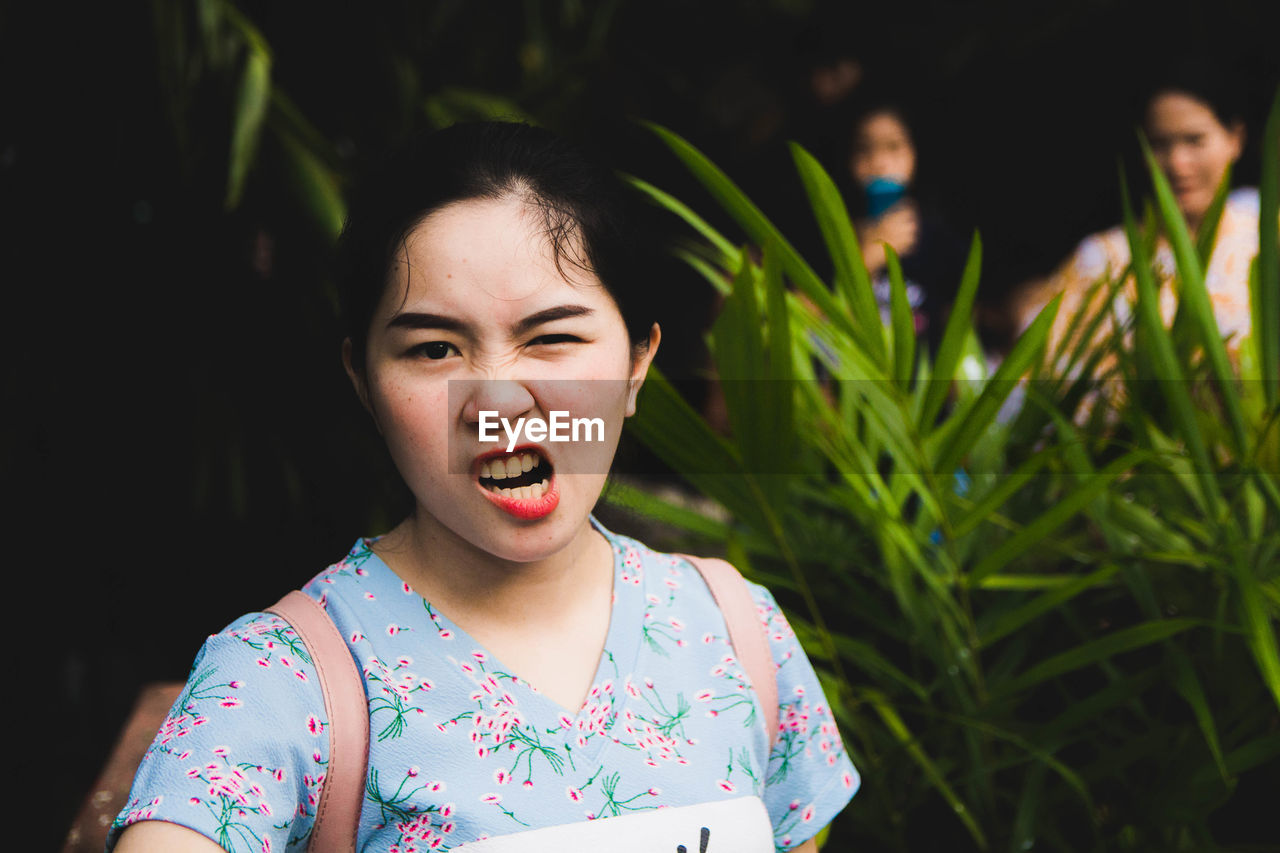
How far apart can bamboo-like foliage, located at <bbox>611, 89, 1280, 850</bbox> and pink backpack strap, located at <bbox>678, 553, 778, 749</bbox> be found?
0.56 ft

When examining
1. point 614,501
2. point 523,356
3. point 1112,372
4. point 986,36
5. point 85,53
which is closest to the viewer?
point 523,356

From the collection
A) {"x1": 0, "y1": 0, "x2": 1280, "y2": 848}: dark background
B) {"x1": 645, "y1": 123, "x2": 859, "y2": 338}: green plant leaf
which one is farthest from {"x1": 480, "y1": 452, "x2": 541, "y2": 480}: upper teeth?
{"x1": 0, "y1": 0, "x2": 1280, "y2": 848}: dark background

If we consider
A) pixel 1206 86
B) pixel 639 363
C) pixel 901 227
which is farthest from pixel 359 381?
pixel 1206 86

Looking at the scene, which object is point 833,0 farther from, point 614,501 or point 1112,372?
point 614,501

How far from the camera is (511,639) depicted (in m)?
0.71

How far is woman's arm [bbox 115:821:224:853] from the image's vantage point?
21.7 inches

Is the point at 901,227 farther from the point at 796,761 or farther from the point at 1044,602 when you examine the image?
the point at 796,761

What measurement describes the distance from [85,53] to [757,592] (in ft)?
4.73

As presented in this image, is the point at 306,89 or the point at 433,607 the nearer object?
the point at 433,607

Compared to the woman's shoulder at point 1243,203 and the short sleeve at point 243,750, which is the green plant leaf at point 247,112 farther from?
the woman's shoulder at point 1243,203

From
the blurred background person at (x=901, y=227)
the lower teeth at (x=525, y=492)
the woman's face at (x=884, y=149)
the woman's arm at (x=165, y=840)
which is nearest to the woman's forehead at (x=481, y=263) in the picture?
the lower teeth at (x=525, y=492)

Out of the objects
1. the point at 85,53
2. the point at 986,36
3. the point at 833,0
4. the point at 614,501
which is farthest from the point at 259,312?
Result: the point at 986,36

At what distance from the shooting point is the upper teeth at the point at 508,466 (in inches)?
25.8

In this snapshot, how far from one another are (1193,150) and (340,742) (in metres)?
1.99
